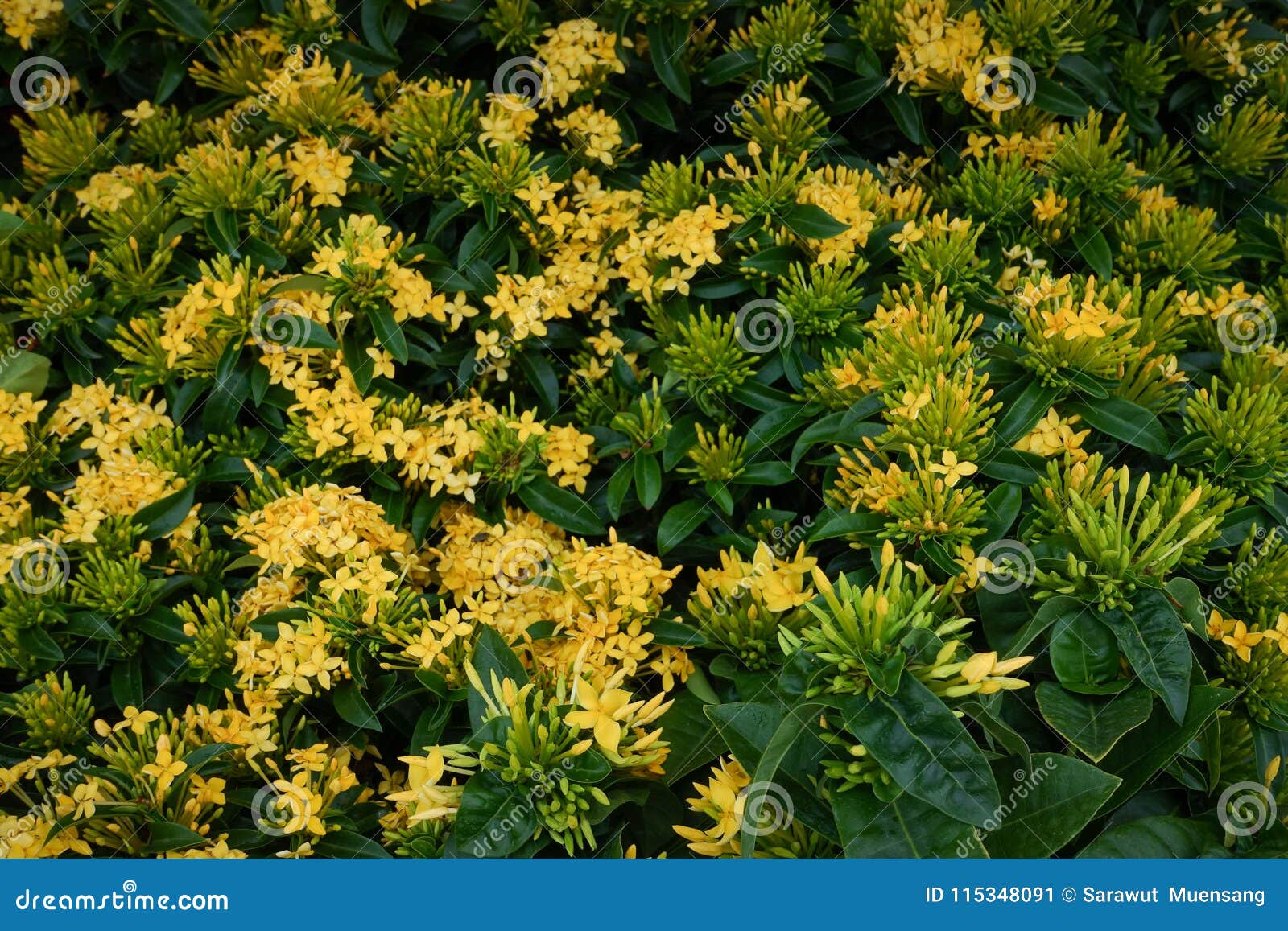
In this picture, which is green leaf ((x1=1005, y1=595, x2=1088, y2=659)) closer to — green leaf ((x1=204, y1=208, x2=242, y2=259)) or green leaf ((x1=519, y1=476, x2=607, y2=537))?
green leaf ((x1=519, y1=476, x2=607, y2=537))

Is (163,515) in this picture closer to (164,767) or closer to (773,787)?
(164,767)

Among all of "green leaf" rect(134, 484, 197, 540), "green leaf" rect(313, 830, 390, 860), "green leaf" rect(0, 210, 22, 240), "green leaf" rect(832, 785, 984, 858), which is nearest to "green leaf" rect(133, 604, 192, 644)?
"green leaf" rect(134, 484, 197, 540)

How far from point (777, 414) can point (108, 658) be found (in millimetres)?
1559

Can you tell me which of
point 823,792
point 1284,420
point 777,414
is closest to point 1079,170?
point 1284,420

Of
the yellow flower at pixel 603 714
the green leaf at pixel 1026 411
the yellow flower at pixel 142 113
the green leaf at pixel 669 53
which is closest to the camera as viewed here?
the yellow flower at pixel 603 714

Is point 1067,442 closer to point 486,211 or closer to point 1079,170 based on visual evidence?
point 1079,170

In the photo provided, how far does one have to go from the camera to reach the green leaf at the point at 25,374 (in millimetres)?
2697

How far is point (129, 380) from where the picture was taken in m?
2.77

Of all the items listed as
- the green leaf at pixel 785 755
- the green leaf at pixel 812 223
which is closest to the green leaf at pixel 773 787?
the green leaf at pixel 785 755

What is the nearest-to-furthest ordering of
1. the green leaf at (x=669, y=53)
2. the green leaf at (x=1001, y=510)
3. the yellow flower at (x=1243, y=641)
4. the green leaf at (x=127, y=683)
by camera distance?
the yellow flower at (x=1243, y=641), the green leaf at (x=1001, y=510), the green leaf at (x=127, y=683), the green leaf at (x=669, y=53)

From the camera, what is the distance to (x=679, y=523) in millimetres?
2344

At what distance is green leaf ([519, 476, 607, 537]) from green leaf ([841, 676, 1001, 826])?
0.89 m

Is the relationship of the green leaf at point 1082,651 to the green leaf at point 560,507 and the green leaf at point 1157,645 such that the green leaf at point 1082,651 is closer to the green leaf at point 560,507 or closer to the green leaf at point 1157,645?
the green leaf at point 1157,645

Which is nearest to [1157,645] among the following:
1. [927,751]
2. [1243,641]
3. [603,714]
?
[1243,641]
